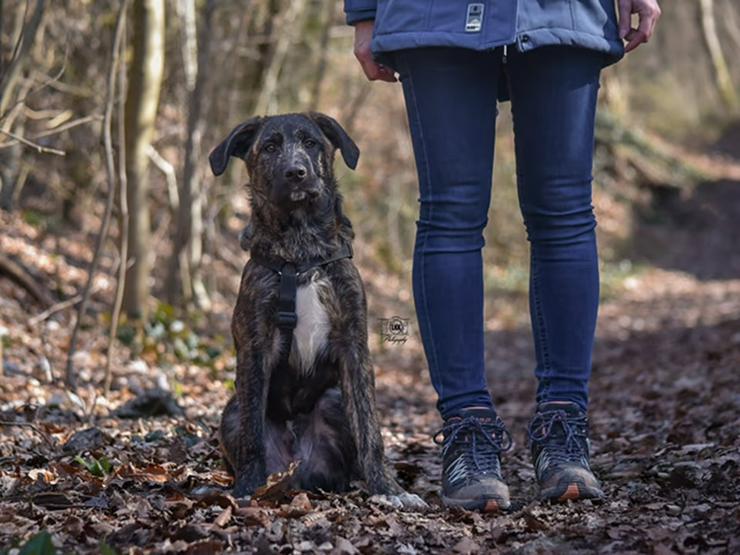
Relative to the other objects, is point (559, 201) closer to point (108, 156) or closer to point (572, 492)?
point (572, 492)

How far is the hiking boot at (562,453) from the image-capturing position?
3807mm

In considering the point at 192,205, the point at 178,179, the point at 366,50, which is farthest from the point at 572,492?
the point at 178,179

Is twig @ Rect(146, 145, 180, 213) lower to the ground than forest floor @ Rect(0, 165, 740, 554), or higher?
higher

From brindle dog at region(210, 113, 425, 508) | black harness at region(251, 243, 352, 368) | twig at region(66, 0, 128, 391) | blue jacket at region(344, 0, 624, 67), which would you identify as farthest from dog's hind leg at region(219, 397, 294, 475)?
twig at region(66, 0, 128, 391)

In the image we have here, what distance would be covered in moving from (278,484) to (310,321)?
0.62 meters

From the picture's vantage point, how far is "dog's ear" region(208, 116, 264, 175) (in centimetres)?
433

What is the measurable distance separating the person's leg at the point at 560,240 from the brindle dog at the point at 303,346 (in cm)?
58

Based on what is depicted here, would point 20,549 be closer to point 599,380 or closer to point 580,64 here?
point 580,64

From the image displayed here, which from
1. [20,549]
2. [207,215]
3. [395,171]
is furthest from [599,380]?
[395,171]

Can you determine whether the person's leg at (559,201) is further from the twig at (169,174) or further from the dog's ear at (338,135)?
the twig at (169,174)

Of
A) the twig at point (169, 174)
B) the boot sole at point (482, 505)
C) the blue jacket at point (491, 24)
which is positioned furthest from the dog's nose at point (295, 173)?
the twig at point (169, 174)

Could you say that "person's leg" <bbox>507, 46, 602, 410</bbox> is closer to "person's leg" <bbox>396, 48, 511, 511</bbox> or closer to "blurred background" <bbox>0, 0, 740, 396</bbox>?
"person's leg" <bbox>396, 48, 511, 511</bbox>

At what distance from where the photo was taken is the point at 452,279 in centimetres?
393

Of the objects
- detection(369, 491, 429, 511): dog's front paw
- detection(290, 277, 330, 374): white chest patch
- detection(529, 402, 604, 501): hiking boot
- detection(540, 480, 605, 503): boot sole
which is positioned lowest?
detection(369, 491, 429, 511): dog's front paw
